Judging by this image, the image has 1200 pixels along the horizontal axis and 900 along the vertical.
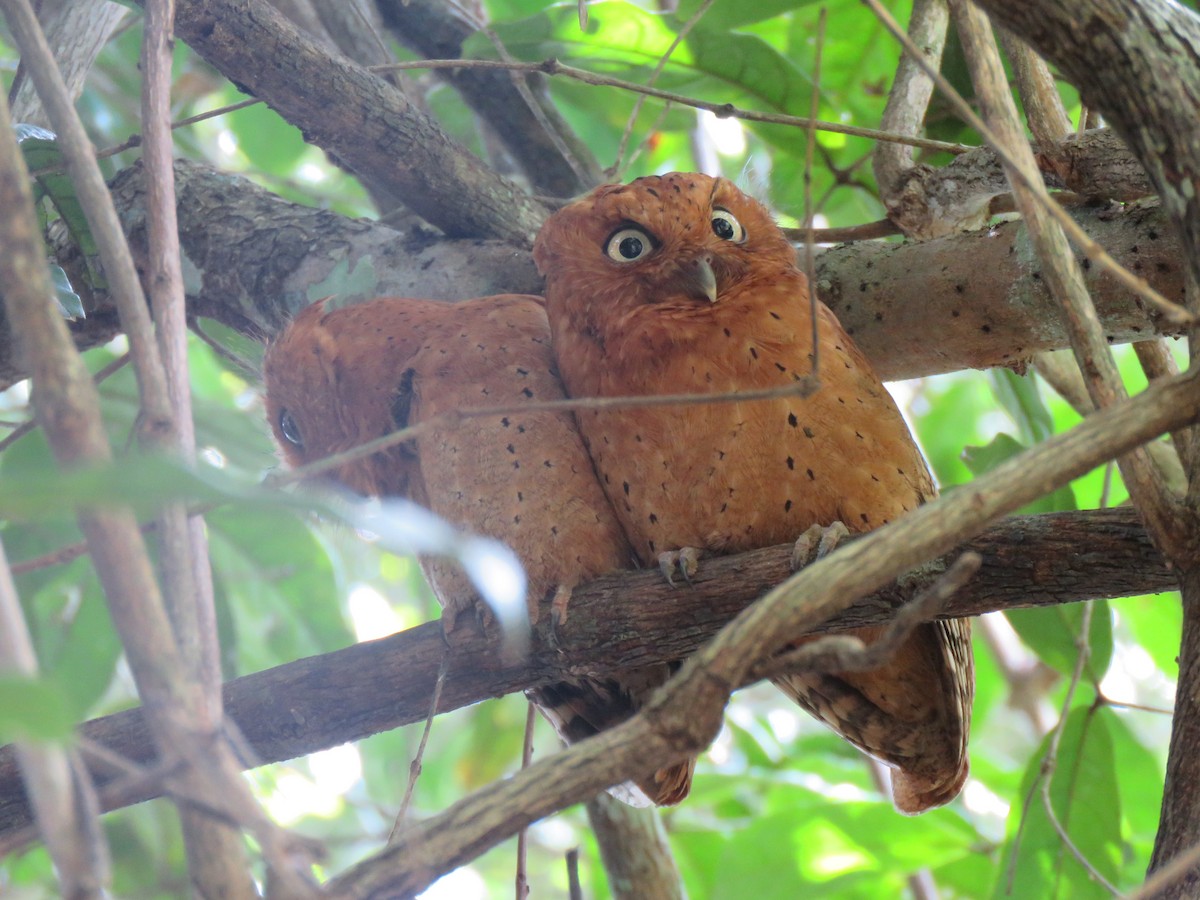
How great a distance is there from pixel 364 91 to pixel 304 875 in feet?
7.25

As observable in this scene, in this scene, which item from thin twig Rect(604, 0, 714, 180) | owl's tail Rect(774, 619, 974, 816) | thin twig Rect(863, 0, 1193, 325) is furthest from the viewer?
thin twig Rect(604, 0, 714, 180)

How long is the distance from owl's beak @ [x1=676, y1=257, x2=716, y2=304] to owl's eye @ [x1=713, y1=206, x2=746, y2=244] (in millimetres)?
124

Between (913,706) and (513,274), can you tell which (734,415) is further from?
(513,274)

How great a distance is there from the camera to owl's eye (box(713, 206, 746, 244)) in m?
2.60

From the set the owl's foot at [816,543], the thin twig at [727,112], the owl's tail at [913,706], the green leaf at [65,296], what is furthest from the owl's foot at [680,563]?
the green leaf at [65,296]

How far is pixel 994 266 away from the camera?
2.53 metres

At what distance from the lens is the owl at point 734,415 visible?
7.73 feet

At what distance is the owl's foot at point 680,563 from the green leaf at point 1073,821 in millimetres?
1197

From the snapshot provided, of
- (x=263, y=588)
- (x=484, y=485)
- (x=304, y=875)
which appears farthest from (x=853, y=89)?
→ (x=304, y=875)

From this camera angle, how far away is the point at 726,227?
261cm

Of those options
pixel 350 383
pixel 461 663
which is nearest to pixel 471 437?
pixel 350 383

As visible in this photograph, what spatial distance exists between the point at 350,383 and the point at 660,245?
85 centimetres

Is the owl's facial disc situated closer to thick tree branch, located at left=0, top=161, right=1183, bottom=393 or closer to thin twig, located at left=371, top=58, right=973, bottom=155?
thin twig, located at left=371, top=58, right=973, bottom=155

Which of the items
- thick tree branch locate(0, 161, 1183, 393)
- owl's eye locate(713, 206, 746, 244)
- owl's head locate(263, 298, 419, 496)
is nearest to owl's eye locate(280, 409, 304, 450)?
owl's head locate(263, 298, 419, 496)
